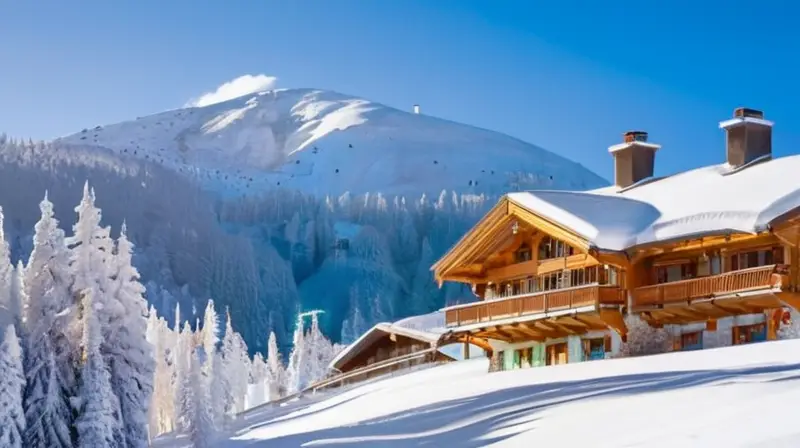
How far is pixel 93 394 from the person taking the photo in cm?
3188

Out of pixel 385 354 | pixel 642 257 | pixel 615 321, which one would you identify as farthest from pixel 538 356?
pixel 385 354

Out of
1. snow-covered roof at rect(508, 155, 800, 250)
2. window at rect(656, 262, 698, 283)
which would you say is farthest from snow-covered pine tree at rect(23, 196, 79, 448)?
window at rect(656, 262, 698, 283)

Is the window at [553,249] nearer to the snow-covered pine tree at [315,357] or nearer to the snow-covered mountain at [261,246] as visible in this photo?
the snow-covered pine tree at [315,357]

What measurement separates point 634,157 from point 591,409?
2021 centimetres

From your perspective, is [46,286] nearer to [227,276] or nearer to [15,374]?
[15,374]

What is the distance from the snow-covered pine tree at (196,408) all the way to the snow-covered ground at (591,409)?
2.81 ft

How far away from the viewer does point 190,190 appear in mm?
180750

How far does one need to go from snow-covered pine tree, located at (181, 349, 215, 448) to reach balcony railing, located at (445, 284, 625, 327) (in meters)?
8.72

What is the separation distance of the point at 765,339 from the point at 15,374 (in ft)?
62.4

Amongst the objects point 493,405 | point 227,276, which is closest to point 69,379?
point 493,405

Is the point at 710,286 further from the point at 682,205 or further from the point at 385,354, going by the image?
the point at 385,354

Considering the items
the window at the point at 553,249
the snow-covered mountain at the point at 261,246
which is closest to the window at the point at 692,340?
the window at the point at 553,249

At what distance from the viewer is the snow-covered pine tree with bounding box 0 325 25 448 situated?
30875mm

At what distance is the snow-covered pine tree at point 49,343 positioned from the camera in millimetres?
31781
